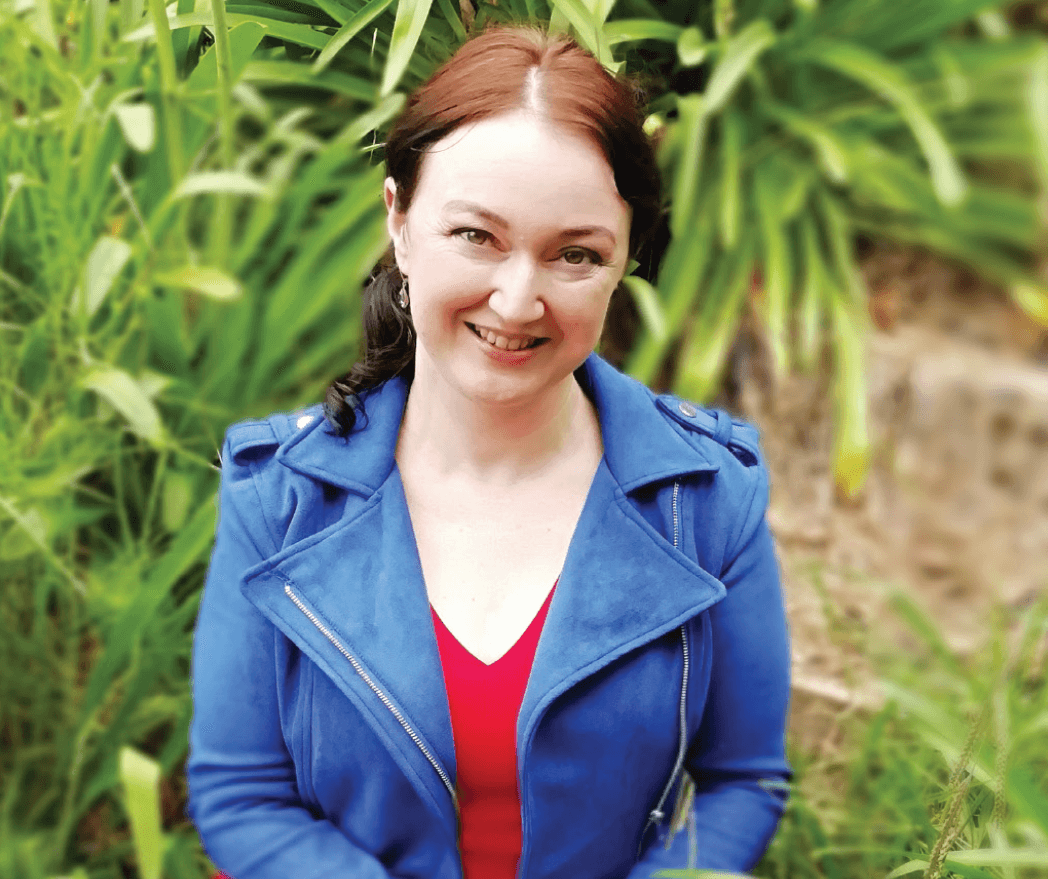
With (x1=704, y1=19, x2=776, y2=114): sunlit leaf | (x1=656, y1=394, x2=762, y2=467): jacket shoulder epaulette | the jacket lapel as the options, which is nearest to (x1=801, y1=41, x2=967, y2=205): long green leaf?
(x1=704, y1=19, x2=776, y2=114): sunlit leaf

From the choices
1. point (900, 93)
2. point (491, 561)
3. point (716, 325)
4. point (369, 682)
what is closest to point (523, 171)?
point (491, 561)

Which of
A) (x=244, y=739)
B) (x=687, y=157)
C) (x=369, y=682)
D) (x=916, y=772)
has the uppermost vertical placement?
(x=687, y=157)

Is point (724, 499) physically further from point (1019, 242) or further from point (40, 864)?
point (1019, 242)

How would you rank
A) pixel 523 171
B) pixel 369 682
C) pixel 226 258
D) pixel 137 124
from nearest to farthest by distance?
1. pixel 523 171
2. pixel 369 682
3. pixel 137 124
4. pixel 226 258

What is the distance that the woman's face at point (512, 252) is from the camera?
910mm

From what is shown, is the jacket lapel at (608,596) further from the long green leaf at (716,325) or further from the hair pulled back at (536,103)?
the long green leaf at (716,325)

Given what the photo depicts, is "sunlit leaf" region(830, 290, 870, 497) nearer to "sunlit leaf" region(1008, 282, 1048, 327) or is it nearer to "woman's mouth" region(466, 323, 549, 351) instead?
"sunlit leaf" region(1008, 282, 1048, 327)

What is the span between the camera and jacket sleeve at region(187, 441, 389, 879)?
107 centimetres

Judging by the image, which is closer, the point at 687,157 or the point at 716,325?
the point at 687,157

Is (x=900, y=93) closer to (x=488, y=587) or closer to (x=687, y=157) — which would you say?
(x=687, y=157)

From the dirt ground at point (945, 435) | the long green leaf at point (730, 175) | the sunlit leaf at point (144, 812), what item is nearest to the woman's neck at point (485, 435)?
the sunlit leaf at point (144, 812)

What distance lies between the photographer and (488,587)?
108 cm

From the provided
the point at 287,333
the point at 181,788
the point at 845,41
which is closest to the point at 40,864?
the point at 181,788

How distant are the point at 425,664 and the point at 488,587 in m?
0.11
